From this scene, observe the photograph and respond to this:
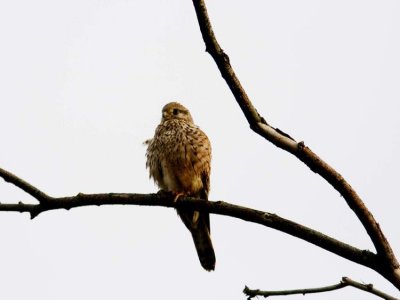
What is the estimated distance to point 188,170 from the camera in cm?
632

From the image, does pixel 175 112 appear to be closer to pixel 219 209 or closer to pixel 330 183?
pixel 219 209

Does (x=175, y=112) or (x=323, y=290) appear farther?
(x=175, y=112)

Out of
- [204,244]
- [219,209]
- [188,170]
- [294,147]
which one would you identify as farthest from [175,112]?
[294,147]

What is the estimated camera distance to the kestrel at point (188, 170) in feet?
20.7

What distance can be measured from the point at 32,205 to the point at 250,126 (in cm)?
121

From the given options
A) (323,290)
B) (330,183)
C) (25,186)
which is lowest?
(323,290)

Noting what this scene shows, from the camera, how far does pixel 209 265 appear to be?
6.44m

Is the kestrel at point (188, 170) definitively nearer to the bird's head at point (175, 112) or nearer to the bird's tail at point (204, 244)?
the bird's tail at point (204, 244)

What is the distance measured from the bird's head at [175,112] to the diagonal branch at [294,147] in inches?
178

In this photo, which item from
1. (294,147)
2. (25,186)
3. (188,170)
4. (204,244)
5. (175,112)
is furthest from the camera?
(175,112)

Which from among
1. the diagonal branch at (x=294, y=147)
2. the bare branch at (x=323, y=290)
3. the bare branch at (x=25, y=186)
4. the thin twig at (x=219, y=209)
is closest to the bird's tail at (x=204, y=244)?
the thin twig at (x=219, y=209)

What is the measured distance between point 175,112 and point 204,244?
6.01 ft

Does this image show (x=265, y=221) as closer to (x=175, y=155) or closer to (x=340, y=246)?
(x=340, y=246)

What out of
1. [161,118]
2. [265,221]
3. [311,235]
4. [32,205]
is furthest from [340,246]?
[161,118]
